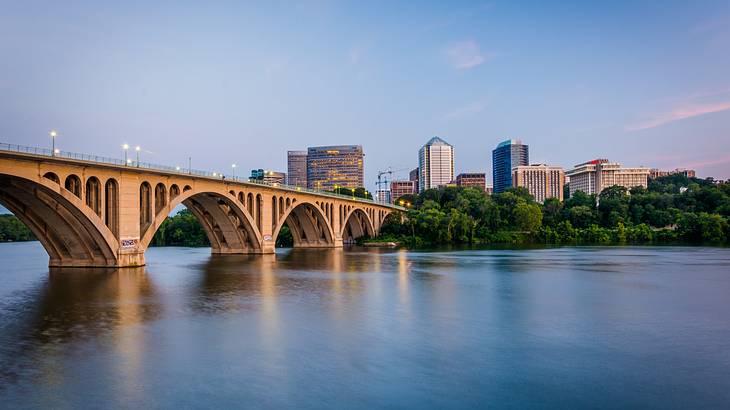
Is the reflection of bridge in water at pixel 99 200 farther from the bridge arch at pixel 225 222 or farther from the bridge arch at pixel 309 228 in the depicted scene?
the bridge arch at pixel 309 228

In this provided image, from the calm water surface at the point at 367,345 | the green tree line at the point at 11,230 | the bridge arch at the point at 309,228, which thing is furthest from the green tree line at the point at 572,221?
the green tree line at the point at 11,230

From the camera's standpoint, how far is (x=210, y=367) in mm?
16344

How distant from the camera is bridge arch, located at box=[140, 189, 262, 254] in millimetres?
66981

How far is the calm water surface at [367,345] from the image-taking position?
13.9 metres

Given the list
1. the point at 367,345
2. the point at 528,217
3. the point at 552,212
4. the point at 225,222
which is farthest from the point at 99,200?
the point at 552,212

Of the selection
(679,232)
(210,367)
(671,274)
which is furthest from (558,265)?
(679,232)

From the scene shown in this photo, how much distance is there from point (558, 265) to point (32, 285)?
46.0 meters

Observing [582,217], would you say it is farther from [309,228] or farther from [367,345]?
[367,345]

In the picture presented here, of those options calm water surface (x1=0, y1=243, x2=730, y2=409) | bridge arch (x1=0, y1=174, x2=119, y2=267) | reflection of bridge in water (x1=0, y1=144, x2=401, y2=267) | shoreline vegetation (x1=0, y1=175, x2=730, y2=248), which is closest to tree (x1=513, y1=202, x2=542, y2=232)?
shoreline vegetation (x1=0, y1=175, x2=730, y2=248)

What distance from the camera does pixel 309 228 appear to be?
328ft

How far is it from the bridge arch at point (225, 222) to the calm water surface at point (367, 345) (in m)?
30.7

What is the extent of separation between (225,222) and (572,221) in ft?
295

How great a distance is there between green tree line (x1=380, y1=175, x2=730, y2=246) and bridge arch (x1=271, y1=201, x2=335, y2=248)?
23237 millimetres

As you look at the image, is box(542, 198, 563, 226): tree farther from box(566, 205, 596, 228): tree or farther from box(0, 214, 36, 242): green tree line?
box(0, 214, 36, 242): green tree line
